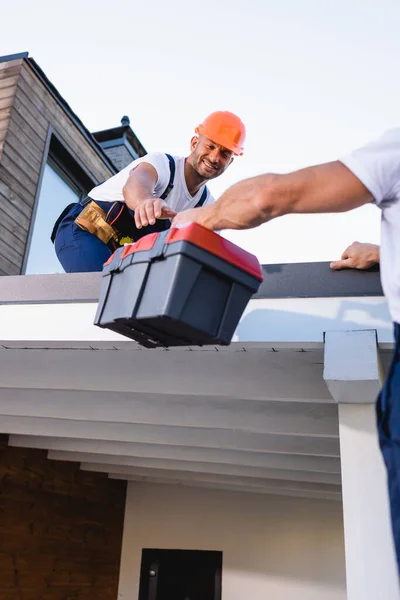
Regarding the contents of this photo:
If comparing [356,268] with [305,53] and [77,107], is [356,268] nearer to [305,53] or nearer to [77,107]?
[77,107]

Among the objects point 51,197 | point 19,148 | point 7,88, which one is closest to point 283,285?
point 19,148

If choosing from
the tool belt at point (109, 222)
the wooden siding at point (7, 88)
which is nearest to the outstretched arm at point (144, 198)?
the tool belt at point (109, 222)

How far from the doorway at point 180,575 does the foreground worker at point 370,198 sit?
19.2 feet

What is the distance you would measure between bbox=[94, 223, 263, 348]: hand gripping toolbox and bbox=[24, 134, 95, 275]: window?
4.65m

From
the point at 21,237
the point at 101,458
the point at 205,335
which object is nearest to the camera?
the point at 205,335

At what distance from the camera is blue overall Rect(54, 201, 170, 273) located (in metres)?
2.90

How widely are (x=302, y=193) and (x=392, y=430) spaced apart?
1.75 ft

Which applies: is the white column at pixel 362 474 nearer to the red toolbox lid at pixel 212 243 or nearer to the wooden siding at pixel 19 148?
the red toolbox lid at pixel 212 243

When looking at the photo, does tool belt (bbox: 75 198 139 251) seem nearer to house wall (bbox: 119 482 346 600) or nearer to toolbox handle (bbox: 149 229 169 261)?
toolbox handle (bbox: 149 229 169 261)

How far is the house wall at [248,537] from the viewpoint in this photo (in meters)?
5.91

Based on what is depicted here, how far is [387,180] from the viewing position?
1141 millimetres

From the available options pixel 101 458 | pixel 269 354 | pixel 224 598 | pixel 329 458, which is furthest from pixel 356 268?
pixel 224 598

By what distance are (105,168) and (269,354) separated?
5977 mm

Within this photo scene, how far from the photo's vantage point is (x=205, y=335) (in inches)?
57.0
